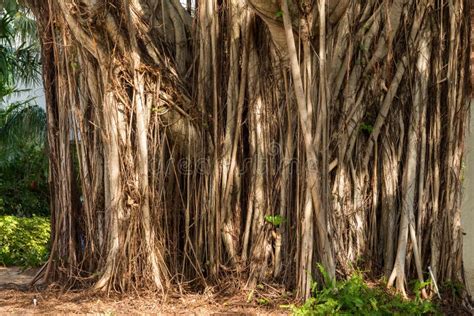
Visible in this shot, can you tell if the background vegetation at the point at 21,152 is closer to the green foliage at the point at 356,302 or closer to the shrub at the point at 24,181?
the shrub at the point at 24,181

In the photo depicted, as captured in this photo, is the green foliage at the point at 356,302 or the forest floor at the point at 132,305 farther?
the forest floor at the point at 132,305

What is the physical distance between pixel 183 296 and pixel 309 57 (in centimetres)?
195

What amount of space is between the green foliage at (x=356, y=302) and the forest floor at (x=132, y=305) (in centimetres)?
22

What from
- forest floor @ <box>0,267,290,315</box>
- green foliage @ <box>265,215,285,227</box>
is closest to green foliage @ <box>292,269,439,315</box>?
forest floor @ <box>0,267,290,315</box>

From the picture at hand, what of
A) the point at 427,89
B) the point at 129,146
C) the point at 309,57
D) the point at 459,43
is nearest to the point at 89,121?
the point at 129,146

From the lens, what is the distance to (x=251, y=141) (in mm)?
4957

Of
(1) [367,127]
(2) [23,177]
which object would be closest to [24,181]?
(2) [23,177]

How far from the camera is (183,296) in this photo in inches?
189

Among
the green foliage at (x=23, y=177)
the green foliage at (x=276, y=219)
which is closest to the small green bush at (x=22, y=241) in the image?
the green foliage at (x=23, y=177)

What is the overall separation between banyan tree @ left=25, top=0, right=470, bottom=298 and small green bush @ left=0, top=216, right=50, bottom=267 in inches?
131

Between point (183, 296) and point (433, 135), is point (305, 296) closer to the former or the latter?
point (183, 296)

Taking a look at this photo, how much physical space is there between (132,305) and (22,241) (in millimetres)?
5559

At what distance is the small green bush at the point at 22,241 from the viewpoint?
27.9 feet

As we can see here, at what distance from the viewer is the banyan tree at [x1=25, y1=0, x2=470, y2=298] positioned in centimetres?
485
